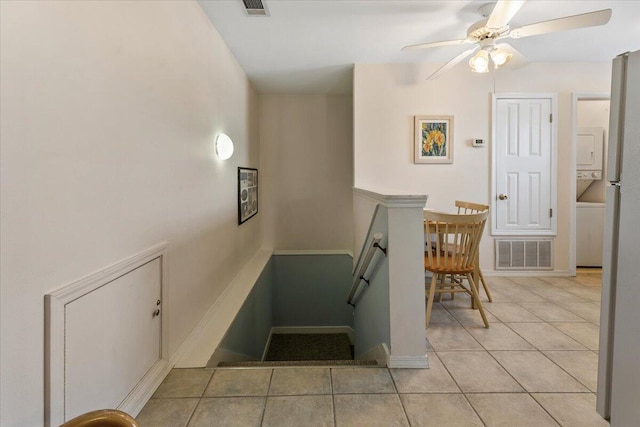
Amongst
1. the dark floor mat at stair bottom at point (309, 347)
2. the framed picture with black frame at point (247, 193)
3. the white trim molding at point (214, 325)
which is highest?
the framed picture with black frame at point (247, 193)

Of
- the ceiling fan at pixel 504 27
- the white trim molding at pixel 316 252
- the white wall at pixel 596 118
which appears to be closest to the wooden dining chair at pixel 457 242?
the ceiling fan at pixel 504 27

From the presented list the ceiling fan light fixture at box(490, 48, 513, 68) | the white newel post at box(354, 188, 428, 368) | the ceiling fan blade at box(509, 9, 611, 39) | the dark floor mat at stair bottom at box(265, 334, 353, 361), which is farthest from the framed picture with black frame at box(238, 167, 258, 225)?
the ceiling fan blade at box(509, 9, 611, 39)

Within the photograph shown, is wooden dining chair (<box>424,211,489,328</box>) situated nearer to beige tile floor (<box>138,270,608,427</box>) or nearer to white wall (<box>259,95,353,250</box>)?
beige tile floor (<box>138,270,608,427</box>)

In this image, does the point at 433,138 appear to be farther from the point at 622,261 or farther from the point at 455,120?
the point at 622,261

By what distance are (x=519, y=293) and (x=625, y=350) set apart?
2.51 meters

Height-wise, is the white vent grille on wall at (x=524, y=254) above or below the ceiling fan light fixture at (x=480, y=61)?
below

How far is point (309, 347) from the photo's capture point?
4.50 metres

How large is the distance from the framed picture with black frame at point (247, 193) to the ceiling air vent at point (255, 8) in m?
1.58

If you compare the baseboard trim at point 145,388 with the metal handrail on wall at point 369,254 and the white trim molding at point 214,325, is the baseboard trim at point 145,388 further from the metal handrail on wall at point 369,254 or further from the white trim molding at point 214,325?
the metal handrail on wall at point 369,254

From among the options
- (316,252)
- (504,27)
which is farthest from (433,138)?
(316,252)

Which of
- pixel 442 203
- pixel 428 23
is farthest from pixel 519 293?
pixel 428 23

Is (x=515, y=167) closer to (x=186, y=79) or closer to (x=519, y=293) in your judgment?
(x=519, y=293)

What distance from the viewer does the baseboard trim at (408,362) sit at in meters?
1.90

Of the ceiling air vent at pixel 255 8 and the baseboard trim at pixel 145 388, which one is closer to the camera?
the baseboard trim at pixel 145 388
